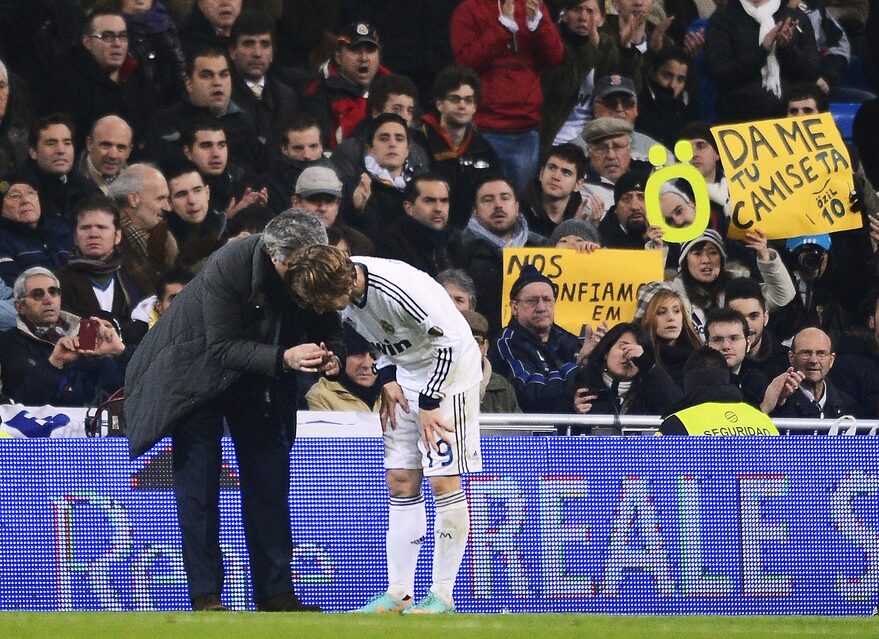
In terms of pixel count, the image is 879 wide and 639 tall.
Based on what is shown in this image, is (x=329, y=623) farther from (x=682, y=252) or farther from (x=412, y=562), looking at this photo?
(x=682, y=252)

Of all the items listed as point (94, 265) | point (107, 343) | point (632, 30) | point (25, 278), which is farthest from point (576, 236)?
point (25, 278)

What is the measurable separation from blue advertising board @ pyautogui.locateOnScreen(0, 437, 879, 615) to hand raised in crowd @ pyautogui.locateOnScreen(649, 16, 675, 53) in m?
5.40

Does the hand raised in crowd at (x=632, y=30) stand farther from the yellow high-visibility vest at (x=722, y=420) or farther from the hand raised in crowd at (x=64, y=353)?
the hand raised in crowd at (x=64, y=353)

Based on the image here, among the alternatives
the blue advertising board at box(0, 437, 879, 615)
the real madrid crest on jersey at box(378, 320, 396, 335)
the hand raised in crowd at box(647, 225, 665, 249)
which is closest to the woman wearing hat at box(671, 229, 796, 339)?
the hand raised in crowd at box(647, 225, 665, 249)

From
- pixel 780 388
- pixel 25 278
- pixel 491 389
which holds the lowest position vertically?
pixel 780 388

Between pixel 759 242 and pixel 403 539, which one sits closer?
pixel 403 539

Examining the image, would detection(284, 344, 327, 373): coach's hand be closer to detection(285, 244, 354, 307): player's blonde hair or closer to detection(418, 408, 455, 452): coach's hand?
detection(285, 244, 354, 307): player's blonde hair

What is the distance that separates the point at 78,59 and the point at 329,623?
6.19m

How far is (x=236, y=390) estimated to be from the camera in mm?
7125

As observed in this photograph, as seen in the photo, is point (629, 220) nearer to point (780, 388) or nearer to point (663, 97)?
point (663, 97)

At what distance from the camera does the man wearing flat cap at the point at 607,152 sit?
12.6m

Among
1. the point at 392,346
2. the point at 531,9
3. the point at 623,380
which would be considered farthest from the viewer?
the point at 531,9

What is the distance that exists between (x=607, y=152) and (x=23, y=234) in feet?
14.8

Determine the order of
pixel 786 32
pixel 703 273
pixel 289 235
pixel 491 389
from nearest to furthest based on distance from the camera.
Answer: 1. pixel 289 235
2. pixel 491 389
3. pixel 703 273
4. pixel 786 32
